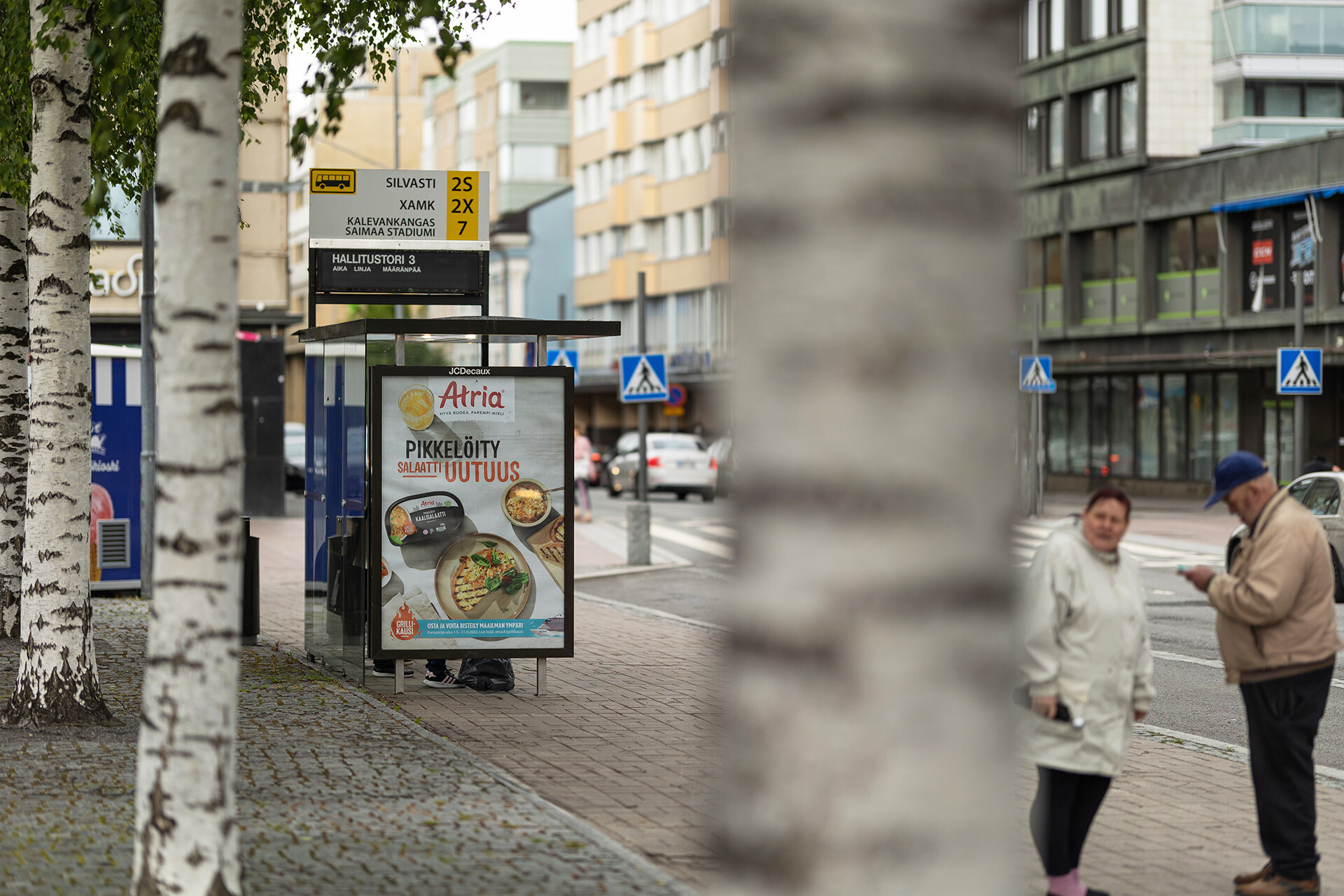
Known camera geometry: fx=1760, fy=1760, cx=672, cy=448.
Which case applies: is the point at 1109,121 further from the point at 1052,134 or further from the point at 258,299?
the point at 258,299

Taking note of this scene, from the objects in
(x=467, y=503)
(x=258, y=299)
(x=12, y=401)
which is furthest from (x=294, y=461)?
(x=467, y=503)

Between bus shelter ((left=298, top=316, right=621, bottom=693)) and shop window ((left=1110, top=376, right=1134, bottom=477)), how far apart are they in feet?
123

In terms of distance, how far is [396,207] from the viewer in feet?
39.0

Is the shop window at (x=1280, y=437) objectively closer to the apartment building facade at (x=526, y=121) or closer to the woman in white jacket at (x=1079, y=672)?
the woman in white jacket at (x=1079, y=672)

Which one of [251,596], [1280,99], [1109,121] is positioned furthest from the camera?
[1109,121]

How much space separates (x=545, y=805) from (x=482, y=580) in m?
3.63

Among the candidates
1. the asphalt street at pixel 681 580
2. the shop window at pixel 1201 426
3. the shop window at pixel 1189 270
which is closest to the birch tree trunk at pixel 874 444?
→ the asphalt street at pixel 681 580

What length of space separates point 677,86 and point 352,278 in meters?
57.0

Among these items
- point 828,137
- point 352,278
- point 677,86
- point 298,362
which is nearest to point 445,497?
point 352,278

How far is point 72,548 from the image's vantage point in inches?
361

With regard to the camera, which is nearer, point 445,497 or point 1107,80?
point 445,497

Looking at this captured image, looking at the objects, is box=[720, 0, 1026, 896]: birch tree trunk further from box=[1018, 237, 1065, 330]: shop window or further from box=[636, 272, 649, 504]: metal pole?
box=[1018, 237, 1065, 330]: shop window

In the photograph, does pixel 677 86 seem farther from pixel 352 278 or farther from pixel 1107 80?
pixel 352 278

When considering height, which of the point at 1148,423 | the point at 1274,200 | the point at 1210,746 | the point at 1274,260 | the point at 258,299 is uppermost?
the point at 1274,200
